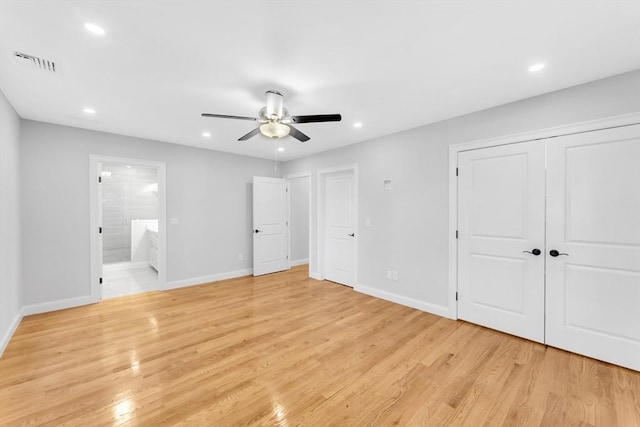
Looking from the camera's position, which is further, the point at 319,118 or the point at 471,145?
the point at 471,145

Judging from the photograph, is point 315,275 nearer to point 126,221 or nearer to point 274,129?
point 274,129

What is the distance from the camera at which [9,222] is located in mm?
2799

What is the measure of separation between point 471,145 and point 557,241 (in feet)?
4.52

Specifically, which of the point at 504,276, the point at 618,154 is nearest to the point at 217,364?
the point at 504,276

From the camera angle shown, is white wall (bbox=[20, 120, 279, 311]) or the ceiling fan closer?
the ceiling fan

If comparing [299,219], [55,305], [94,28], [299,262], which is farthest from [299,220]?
[94,28]

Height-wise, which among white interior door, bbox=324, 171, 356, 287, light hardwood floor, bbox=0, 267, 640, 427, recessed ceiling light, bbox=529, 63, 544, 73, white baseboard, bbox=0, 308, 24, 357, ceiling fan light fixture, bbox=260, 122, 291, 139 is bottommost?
light hardwood floor, bbox=0, 267, 640, 427

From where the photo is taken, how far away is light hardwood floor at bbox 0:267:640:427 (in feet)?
5.74

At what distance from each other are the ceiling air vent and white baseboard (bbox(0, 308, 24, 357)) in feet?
8.71

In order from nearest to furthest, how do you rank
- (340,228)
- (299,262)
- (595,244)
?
(595,244)
(340,228)
(299,262)

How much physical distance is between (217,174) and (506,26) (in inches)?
191

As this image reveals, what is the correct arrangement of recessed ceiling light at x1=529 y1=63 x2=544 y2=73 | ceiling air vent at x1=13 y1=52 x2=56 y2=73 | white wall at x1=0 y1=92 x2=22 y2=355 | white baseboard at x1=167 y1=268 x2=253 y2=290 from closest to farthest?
1. ceiling air vent at x1=13 y1=52 x2=56 y2=73
2. recessed ceiling light at x1=529 y1=63 x2=544 y2=73
3. white wall at x1=0 y1=92 x2=22 y2=355
4. white baseboard at x1=167 y1=268 x2=253 y2=290

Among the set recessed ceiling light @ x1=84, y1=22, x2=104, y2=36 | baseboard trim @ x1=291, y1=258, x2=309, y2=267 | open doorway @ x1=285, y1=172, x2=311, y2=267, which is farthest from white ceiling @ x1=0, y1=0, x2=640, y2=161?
baseboard trim @ x1=291, y1=258, x2=309, y2=267

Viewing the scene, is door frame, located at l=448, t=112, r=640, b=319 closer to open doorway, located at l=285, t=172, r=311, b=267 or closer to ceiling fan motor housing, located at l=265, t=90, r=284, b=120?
ceiling fan motor housing, located at l=265, t=90, r=284, b=120
